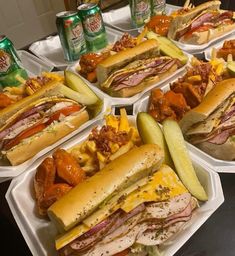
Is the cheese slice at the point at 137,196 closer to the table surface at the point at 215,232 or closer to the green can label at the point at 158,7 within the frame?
the table surface at the point at 215,232

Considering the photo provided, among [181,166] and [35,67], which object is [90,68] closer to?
[35,67]

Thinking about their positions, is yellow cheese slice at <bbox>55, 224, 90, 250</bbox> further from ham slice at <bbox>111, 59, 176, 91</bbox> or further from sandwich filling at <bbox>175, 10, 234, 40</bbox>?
sandwich filling at <bbox>175, 10, 234, 40</bbox>

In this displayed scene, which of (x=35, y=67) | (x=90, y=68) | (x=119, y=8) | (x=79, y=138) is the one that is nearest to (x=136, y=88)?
(x=90, y=68)

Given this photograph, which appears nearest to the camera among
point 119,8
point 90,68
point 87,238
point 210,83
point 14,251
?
point 87,238

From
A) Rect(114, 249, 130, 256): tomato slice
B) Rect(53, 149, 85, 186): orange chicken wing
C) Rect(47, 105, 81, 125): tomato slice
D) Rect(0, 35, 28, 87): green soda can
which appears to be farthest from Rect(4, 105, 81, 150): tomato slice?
Rect(114, 249, 130, 256): tomato slice

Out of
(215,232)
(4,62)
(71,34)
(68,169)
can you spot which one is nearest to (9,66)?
(4,62)
